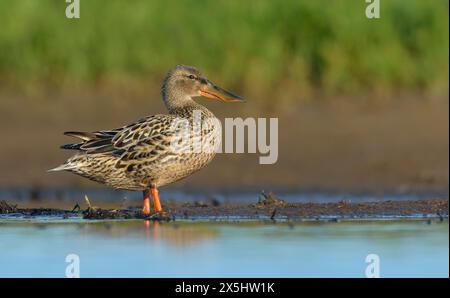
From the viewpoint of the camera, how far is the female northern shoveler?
10.3m

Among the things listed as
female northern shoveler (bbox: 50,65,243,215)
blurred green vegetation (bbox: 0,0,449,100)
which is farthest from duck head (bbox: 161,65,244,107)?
blurred green vegetation (bbox: 0,0,449,100)

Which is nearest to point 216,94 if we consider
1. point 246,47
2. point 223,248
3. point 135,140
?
point 135,140

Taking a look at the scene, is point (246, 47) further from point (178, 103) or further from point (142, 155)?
point (142, 155)

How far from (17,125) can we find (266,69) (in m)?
2.59

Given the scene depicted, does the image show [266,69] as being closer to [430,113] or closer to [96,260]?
[430,113]

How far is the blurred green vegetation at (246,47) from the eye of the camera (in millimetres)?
14539

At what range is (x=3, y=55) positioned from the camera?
571 inches

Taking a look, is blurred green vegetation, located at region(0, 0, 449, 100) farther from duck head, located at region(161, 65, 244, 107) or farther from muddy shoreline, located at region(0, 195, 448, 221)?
muddy shoreline, located at region(0, 195, 448, 221)

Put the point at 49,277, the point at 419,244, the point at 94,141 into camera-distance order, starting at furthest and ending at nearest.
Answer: the point at 94,141
the point at 419,244
the point at 49,277

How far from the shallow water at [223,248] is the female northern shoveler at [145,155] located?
405 millimetres

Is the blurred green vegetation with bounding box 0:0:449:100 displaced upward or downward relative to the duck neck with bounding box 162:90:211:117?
upward

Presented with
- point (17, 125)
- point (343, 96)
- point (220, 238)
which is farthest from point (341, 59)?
point (220, 238)

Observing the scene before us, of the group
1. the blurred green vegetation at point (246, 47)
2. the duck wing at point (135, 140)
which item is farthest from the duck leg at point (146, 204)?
the blurred green vegetation at point (246, 47)

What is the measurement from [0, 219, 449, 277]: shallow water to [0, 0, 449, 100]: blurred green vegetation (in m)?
4.44
